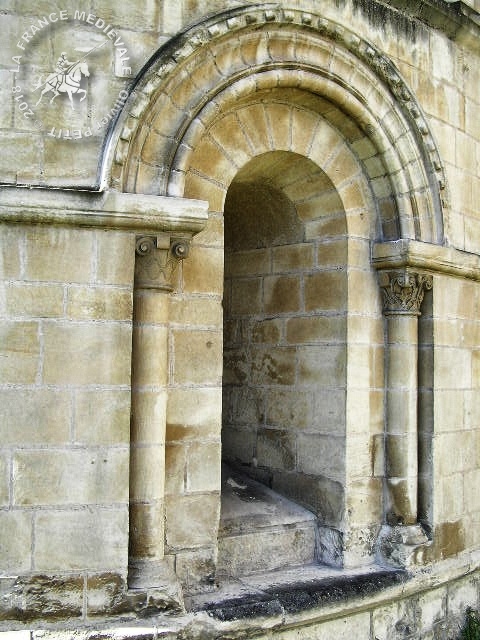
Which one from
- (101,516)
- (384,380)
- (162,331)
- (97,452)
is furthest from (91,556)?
(384,380)

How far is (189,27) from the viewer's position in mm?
3971

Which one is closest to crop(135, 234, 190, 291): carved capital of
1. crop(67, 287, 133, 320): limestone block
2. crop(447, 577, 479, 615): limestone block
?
crop(67, 287, 133, 320): limestone block

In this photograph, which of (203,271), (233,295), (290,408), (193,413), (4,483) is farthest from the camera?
(233,295)

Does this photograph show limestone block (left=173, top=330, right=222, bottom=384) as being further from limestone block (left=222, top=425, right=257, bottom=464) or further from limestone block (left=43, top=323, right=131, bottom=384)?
limestone block (left=222, top=425, right=257, bottom=464)

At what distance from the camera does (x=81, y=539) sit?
3.57m

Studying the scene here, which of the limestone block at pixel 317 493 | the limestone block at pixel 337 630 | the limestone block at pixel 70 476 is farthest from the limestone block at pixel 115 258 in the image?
the limestone block at pixel 337 630

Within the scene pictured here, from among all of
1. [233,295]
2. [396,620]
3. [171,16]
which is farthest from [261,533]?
[171,16]

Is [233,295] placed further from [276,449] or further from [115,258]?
[115,258]

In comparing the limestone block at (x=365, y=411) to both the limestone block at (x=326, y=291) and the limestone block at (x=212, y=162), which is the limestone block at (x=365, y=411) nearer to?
the limestone block at (x=326, y=291)

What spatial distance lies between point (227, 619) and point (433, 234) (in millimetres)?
2831

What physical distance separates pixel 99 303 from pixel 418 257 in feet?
7.30

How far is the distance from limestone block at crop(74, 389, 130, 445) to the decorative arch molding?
3.51 ft

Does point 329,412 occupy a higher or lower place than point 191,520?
higher

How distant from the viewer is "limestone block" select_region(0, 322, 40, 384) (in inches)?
139
